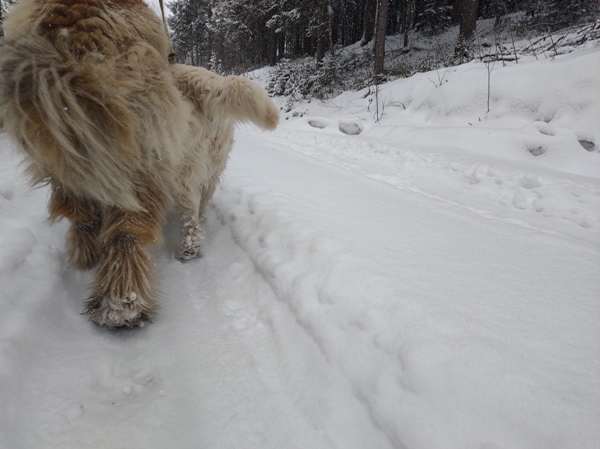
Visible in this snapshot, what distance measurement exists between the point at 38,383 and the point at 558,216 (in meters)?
3.66

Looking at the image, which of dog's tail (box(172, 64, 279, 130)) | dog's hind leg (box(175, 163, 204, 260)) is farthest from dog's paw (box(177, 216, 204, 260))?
dog's tail (box(172, 64, 279, 130))

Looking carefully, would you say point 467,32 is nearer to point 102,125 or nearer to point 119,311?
point 102,125

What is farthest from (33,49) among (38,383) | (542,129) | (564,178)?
(542,129)

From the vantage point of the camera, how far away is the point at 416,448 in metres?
0.85

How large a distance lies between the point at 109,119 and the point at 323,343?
1306 millimetres

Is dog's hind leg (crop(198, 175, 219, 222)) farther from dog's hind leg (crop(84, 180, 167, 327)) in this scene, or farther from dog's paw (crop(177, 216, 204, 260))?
dog's hind leg (crop(84, 180, 167, 327))

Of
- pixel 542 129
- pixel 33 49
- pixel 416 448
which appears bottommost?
pixel 416 448

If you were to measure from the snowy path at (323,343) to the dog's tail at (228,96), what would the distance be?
0.77 metres

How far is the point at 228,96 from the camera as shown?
1.68 meters

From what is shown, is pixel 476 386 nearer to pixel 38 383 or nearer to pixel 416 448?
pixel 416 448

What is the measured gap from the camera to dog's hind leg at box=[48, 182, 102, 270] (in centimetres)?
157

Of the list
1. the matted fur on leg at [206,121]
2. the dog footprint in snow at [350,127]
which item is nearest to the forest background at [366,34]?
the dog footprint in snow at [350,127]

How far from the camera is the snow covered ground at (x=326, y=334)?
0.93m

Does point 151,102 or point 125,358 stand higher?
point 151,102
